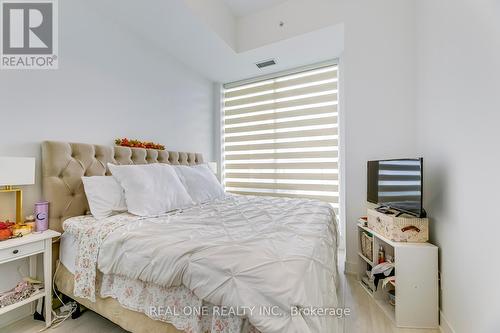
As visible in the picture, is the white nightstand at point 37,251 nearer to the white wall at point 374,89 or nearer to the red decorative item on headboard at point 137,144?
the red decorative item on headboard at point 137,144

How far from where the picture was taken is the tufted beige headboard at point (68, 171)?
5.43ft

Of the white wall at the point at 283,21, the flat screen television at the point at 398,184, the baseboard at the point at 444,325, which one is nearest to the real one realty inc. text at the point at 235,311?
the baseboard at the point at 444,325

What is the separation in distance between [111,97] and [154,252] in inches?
74.2

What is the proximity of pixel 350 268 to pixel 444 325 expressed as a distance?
892mm

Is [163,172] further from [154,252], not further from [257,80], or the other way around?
[257,80]

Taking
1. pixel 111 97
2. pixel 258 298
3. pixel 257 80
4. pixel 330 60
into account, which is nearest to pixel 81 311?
pixel 258 298

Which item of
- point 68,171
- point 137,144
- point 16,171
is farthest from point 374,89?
point 16,171

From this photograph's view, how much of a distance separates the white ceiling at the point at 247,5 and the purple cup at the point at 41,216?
9.48 ft

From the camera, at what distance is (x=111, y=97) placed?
222cm

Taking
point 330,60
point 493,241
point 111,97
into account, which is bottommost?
point 493,241

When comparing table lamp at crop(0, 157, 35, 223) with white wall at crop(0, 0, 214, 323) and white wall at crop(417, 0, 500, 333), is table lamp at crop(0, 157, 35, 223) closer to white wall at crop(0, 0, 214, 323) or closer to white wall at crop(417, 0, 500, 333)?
white wall at crop(0, 0, 214, 323)

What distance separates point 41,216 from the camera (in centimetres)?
155

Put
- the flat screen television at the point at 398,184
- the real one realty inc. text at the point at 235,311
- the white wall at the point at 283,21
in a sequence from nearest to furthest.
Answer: the real one realty inc. text at the point at 235,311
the flat screen television at the point at 398,184
the white wall at the point at 283,21

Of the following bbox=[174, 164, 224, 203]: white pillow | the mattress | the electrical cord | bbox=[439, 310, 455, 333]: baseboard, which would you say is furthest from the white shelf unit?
the electrical cord
